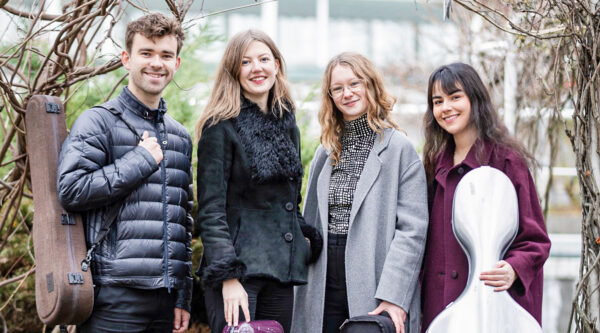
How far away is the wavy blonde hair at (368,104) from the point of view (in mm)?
3568

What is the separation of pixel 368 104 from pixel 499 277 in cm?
110

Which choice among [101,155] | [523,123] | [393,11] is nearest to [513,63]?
[523,123]

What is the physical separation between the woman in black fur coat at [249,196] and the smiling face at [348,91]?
0.96 ft

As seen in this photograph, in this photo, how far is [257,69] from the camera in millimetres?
3361

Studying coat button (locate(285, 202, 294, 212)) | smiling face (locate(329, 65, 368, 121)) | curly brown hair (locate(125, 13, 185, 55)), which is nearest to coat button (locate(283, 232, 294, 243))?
coat button (locate(285, 202, 294, 212))

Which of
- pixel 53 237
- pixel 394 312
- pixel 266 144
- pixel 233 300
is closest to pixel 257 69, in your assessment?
pixel 266 144

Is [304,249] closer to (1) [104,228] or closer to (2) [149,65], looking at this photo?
(1) [104,228]

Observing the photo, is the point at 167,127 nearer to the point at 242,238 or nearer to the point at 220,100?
the point at 220,100

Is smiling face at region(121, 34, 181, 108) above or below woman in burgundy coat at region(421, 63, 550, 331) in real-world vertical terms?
above

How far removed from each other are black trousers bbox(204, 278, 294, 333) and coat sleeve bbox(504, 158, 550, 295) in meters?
1.02

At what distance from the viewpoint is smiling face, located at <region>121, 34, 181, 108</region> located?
323 cm

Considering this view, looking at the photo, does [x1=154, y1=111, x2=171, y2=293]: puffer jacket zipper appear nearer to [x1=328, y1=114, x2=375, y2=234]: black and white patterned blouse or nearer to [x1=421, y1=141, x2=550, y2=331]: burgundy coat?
[x1=328, y1=114, x2=375, y2=234]: black and white patterned blouse

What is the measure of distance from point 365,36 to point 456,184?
46.5 ft

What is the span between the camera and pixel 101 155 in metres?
3.05
